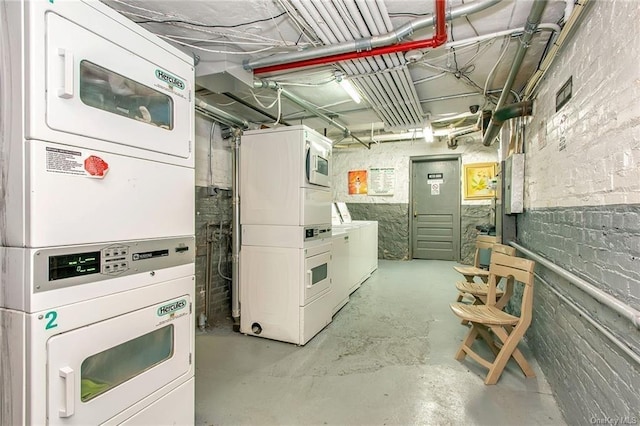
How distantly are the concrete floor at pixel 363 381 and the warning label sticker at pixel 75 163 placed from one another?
1.56 metres

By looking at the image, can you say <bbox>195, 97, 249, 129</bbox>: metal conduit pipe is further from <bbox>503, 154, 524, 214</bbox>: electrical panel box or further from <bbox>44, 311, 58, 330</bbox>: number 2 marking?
<bbox>503, 154, 524, 214</bbox>: electrical panel box

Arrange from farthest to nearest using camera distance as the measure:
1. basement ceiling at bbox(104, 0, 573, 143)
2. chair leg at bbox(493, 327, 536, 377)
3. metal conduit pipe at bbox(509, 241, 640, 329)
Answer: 1. chair leg at bbox(493, 327, 536, 377)
2. basement ceiling at bbox(104, 0, 573, 143)
3. metal conduit pipe at bbox(509, 241, 640, 329)

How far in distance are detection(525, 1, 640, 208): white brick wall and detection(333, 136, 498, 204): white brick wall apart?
4.02m

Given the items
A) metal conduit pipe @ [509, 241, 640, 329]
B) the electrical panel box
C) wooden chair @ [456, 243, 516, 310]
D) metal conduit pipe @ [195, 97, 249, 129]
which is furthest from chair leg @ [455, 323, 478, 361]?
metal conduit pipe @ [195, 97, 249, 129]

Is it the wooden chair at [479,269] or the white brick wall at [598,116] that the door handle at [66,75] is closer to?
the white brick wall at [598,116]

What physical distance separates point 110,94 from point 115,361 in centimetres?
113

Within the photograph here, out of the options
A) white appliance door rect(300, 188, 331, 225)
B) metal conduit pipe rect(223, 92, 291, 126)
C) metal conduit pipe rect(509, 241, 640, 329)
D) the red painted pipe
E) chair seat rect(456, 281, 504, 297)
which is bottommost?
chair seat rect(456, 281, 504, 297)

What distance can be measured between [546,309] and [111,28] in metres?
3.10

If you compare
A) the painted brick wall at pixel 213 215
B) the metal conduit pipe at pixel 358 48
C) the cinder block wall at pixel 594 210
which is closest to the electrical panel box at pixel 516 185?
the cinder block wall at pixel 594 210

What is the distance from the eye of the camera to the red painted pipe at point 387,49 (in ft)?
5.98

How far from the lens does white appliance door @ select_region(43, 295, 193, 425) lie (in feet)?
3.50

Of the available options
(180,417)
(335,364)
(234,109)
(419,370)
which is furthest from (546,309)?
(234,109)

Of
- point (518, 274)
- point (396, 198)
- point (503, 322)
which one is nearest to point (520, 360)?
point (503, 322)

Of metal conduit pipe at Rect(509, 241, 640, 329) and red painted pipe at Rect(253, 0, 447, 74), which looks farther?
red painted pipe at Rect(253, 0, 447, 74)
